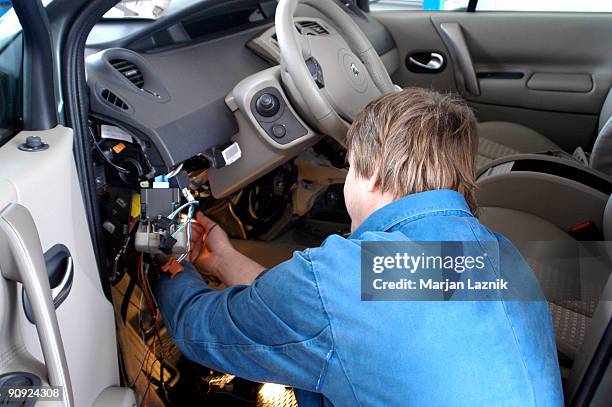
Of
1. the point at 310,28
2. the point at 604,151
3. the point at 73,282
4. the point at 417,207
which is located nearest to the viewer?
the point at 417,207

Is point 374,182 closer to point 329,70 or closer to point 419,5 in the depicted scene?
point 329,70

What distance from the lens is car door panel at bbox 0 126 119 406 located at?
37.0 inches

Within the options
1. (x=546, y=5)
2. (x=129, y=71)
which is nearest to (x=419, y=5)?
(x=546, y=5)

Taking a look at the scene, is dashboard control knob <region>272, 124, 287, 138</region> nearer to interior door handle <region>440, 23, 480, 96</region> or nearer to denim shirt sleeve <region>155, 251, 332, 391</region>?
denim shirt sleeve <region>155, 251, 332, 391</region>

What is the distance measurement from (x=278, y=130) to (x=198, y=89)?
228 millimetres

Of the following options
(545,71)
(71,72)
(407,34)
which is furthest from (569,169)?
(71,72)

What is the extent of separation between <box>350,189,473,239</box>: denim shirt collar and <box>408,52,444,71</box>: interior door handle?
1883 mm

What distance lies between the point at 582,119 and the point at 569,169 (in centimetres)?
80

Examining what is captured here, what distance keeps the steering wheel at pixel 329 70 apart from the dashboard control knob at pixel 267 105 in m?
0.05

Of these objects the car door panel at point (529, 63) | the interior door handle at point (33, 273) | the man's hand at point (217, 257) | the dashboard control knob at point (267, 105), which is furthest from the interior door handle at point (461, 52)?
the interior door handle at point (33, 273)

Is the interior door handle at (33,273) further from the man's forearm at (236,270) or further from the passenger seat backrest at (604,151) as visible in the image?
the passenger seat backrest at (604,151)

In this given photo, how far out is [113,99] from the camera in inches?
52.7

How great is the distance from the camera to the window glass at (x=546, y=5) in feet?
8.56

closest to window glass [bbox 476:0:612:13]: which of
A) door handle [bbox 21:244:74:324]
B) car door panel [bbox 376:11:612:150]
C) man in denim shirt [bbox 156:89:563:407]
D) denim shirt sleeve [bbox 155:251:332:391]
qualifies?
car door panel [bbox 376:11:612:150]
